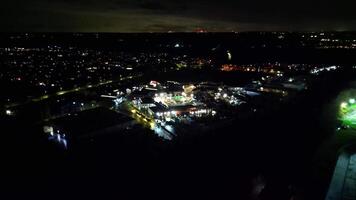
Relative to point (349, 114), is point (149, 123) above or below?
below

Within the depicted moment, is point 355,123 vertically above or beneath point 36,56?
above

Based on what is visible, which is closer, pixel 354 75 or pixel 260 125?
pixel 260 125

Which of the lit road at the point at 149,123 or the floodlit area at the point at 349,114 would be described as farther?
the lit road at the point at 149,123

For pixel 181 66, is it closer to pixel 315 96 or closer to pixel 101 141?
pixel 315 96

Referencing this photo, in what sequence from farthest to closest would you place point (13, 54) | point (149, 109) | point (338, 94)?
point (13, 54) → point (338, 94) → point (149, 109)

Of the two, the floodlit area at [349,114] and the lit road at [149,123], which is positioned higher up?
the floodlit area at [349,114]

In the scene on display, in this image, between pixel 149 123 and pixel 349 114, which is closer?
pixel 349 114

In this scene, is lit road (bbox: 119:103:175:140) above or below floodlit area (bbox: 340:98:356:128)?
below

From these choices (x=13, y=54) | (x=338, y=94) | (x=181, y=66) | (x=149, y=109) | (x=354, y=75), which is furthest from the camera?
(x=13, y=54)

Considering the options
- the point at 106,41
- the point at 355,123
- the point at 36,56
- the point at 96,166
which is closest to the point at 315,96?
the point at 355,123

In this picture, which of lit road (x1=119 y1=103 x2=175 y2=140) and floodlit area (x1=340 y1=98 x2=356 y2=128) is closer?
floodlit area (x1=340 y1=98 x2=356 y2=128)
